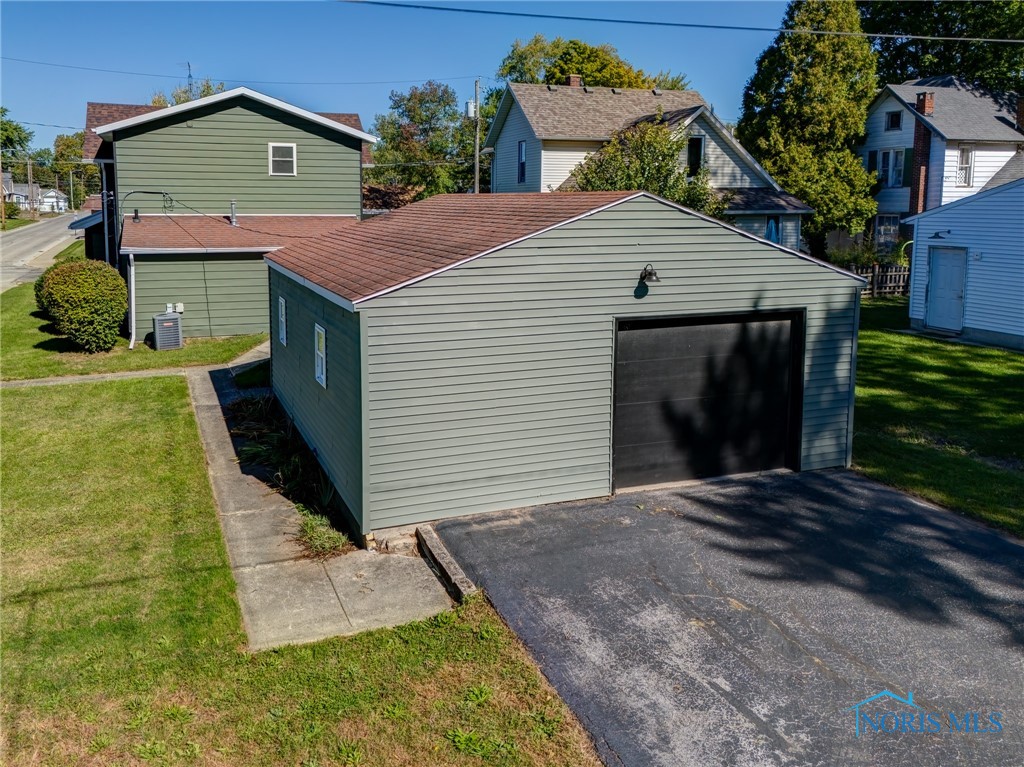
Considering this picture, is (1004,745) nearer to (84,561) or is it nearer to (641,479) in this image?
(641,479)

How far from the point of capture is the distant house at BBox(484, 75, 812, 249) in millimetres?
31719

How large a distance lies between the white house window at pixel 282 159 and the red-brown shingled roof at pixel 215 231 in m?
1.22

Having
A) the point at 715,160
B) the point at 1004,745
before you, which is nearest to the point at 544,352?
the point at 1004,745

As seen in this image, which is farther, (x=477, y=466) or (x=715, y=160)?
(x=715, y=160)

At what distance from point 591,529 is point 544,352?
1.96 m

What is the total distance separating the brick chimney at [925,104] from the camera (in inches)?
1384

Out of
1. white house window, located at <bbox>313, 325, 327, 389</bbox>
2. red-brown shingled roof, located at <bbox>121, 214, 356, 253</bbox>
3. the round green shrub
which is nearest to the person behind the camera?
→ white house window, located at <bbox>313, 325, 327, 389</bbox>

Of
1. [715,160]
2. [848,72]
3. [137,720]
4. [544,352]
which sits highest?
[848,72]

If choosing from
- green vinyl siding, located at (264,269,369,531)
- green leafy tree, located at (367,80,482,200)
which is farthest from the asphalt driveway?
green leafy tree, located at (367,80,482,200)

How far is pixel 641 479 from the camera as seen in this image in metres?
10.6

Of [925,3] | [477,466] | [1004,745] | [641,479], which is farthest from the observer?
[925,3]

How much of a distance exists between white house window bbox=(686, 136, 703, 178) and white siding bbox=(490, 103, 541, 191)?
531 cm

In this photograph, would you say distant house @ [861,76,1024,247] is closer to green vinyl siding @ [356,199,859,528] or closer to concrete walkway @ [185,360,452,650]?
green vinyl siding @ [356,199,859,528]

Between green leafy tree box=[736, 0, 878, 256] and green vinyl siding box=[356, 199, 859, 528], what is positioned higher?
green leafy tree box=[736, 0, 878, 256]
